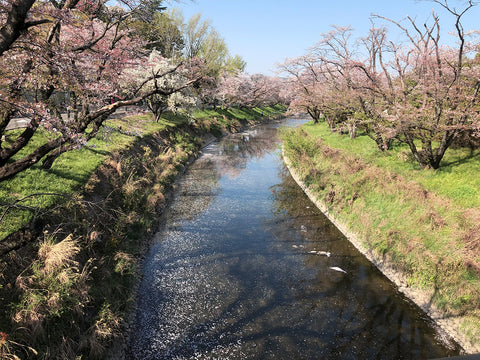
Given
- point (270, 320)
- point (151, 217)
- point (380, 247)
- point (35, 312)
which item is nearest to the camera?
point (35, 312)

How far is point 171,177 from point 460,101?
21596mm

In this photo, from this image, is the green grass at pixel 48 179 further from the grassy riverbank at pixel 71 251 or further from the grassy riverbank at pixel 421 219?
the grassy riverbank at pixel 421 219

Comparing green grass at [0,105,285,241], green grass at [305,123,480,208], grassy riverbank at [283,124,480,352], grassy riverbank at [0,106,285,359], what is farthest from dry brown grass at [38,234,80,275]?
green grass at [305,123,480,208]

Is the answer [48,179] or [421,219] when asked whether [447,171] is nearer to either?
[421,219]

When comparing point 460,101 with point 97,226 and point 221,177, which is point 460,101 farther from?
point 97,226

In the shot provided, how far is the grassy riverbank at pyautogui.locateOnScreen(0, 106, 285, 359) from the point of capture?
288 inches

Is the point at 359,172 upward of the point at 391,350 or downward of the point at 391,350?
upward

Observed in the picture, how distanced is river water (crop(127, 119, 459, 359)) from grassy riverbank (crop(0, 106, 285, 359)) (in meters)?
1.31

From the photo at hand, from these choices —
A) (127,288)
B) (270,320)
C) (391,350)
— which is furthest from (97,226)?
(391,350)

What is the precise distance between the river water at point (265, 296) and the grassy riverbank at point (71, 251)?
1313mm

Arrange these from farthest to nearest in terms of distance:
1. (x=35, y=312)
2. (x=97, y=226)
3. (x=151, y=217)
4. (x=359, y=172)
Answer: (x=359, y=172)
(x=151, y=217)
(x=97, y=226)
(x=35, y=312)

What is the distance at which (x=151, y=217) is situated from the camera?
54.2 feet

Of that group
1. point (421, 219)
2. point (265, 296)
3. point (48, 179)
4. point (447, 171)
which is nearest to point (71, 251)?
point (48, 179)

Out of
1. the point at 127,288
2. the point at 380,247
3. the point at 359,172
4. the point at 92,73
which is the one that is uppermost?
the point at 92,73
